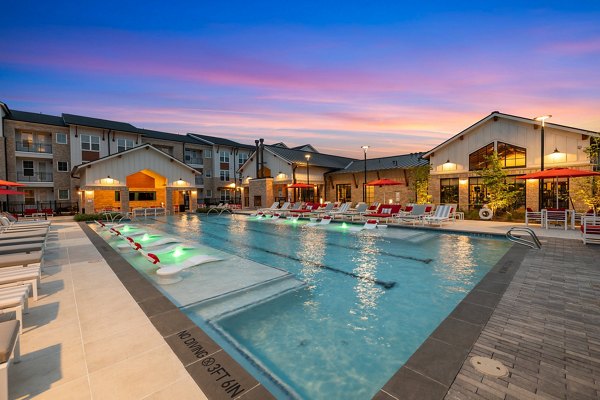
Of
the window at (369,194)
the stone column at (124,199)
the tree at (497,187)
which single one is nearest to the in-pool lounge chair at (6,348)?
the tree at (497,187)

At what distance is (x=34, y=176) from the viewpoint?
26344 mm

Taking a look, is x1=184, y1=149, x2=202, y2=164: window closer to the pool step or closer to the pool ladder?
the pool step

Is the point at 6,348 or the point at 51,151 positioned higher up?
the point at 51,151

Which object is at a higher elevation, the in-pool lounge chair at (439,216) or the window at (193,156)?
the window at (193,156)

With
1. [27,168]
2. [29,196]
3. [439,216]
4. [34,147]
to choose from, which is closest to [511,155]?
[439,216]

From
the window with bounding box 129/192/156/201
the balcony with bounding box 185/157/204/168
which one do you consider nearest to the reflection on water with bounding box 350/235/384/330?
the window with bounding box 129/192/156/201

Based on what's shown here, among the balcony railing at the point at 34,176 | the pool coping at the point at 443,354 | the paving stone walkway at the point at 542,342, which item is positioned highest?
the balcony railing at the point at 34,176

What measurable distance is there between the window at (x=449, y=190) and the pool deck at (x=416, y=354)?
16222mm

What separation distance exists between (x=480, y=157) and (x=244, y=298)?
20.7 metres

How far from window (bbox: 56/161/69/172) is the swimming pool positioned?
2773 centimetres

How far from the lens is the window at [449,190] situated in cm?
2067

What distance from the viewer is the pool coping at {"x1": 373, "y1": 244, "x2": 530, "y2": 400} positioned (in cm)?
247

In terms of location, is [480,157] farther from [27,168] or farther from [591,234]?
[27,168]

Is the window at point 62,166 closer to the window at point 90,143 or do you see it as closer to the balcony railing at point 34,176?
the balcony railing at point 34,176
